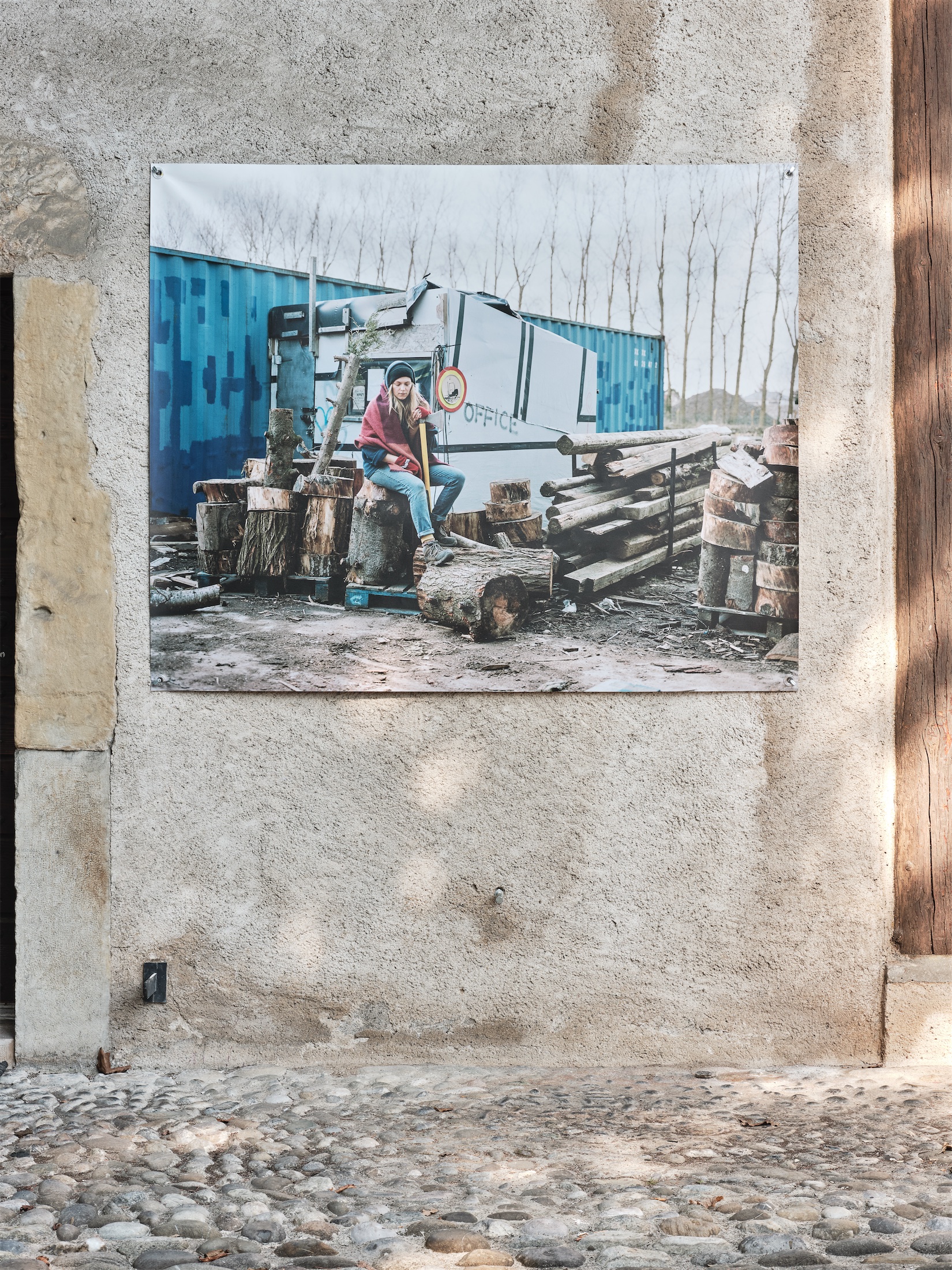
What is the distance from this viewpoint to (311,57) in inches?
126

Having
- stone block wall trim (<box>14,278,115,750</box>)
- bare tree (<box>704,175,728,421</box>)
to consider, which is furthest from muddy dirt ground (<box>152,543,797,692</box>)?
bare tree (<box>704,175,728,421</box>)

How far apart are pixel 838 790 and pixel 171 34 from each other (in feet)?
10.7

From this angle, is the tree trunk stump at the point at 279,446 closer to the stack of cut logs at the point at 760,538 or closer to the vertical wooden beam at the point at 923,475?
the stack of cut logs at the point at 760,538

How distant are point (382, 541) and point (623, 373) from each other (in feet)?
3.18

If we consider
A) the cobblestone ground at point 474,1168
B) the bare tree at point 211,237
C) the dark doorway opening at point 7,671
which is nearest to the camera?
the cobblestone ground at point 474,1168

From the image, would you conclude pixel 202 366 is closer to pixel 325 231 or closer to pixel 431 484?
pixel 325 231

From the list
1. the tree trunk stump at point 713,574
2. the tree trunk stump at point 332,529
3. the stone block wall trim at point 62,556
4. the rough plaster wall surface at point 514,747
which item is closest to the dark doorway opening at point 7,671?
the stone block wall trim at point 62,556

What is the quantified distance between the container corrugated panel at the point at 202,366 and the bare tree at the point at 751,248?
1348 mm

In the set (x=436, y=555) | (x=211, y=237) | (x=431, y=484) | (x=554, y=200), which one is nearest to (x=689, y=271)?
(x=554, y=200)

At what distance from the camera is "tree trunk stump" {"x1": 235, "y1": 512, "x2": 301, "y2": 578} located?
10.7 feet

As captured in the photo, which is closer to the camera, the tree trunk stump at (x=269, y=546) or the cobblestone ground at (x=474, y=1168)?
the cobblestone ground at (x=474, y=1168)

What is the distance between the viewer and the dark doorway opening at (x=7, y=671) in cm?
336

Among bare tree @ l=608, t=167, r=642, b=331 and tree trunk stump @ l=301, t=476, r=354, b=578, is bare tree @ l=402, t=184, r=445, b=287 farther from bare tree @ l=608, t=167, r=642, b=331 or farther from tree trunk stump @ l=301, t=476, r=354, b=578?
tree trunk stump @ l=301, t=476, r=354, b=578

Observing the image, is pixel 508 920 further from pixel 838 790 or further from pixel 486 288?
pixel 486 288
